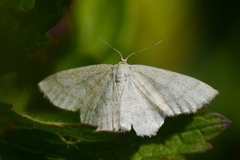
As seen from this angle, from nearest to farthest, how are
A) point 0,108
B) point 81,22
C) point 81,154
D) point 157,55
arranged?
1. point 0,108
2. point 81,154
3. point 81,22
4. point 157,55

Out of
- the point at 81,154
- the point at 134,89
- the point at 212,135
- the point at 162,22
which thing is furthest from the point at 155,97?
the point at 162,22

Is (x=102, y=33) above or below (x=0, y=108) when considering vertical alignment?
above

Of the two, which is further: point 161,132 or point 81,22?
point 81,22

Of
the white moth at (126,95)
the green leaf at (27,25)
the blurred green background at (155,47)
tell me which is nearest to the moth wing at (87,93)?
the white moth at (126,95)

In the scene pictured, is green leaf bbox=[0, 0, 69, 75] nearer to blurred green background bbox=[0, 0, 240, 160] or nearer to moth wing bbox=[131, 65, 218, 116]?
blurred green background bbox=[0, 0, 240, 160]

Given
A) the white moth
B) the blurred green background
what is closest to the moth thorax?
the white moth

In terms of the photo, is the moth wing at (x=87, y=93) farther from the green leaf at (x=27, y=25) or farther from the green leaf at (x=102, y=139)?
the green leaf at (x=27, y=25)

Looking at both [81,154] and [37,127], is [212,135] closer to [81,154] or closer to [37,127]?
[81,154]

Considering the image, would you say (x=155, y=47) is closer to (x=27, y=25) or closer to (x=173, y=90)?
(x=173, y=90)
